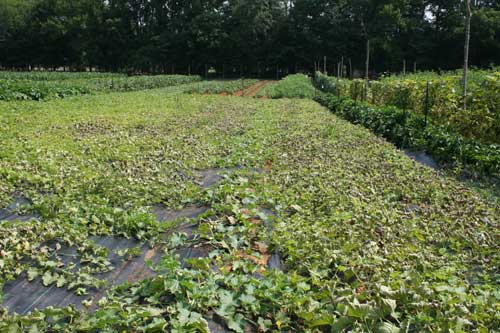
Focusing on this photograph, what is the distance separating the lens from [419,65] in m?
54.2

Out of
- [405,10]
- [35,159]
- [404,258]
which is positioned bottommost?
[404,258]

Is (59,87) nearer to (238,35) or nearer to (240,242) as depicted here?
(240,242)

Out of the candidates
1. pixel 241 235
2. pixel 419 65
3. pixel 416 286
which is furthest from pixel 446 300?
pixel 419 65

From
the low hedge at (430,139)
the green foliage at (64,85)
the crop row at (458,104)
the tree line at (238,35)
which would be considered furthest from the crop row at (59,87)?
the tree line at (238,35)

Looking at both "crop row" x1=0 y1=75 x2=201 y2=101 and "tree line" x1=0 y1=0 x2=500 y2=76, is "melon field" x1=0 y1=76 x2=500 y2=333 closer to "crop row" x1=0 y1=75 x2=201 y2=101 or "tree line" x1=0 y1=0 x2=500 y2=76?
"crop row" x1=0 y1=75 x2=201 y2=101

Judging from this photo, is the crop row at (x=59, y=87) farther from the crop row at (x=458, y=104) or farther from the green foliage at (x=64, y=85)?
the crop row at (x=458, y=104)

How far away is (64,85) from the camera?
80.9ft

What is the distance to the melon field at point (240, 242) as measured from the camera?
9.98ft

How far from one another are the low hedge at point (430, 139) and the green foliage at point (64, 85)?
14.1 m

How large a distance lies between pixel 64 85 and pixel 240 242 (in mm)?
23680

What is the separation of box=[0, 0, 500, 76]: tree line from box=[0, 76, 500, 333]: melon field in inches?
1774

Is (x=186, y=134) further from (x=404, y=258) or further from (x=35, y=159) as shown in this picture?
(x=404, y=258)

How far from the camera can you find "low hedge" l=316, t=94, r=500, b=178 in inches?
294

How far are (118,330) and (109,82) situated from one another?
31824 millimetres
